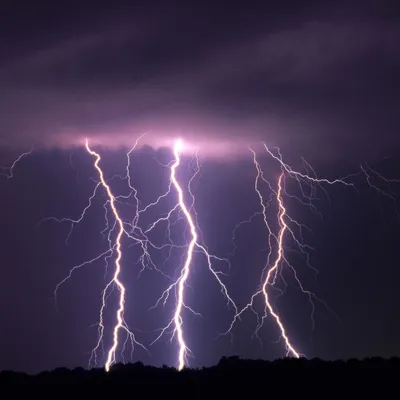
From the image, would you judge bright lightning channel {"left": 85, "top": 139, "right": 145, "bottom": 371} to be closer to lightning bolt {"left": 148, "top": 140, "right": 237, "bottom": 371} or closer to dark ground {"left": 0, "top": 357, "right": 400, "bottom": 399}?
lightning bolt {"left": 148, "top": 140, "right": 237, "bottom": 371}

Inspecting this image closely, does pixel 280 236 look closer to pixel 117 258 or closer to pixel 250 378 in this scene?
pixel 117 258

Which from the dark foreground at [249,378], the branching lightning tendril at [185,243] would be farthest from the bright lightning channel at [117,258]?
the dark foreground at [249,378]

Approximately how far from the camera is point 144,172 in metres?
16.1

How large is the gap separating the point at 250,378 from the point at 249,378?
1 cm

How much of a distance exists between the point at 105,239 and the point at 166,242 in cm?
155

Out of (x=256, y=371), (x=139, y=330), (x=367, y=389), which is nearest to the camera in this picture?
(x=367, y=389)

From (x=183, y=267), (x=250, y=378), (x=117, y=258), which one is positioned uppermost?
(x=117, y=258)

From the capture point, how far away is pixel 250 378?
7066mm

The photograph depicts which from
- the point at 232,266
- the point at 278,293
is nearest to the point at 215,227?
the point at 232,266

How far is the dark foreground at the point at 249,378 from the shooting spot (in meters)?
6.77

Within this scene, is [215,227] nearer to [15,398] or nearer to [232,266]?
[232,266]

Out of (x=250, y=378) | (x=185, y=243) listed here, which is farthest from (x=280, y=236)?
(x=250, y=378)

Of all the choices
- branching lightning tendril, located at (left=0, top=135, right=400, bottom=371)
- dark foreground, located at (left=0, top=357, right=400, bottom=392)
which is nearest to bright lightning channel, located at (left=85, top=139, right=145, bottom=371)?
branching lightning tendril, located at (left=0, top=135, right=400, bottom=371)

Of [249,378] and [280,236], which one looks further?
[280,236]
